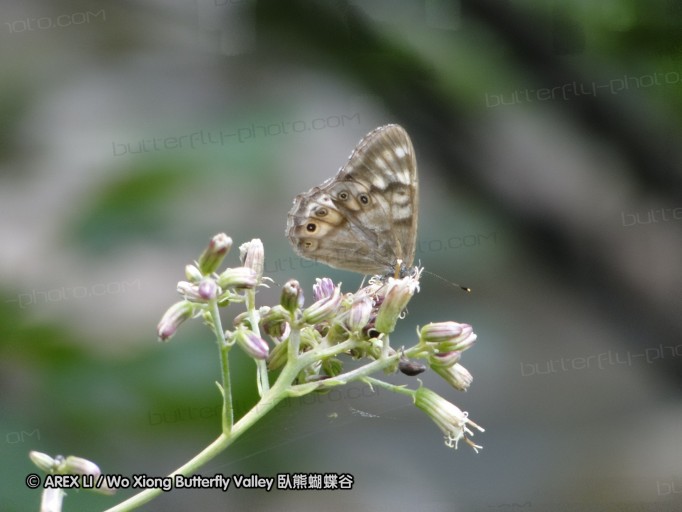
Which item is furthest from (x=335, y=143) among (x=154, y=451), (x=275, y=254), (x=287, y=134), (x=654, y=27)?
(x=154, y=451)

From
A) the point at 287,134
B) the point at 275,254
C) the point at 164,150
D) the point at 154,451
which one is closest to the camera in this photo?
the point at 154,451

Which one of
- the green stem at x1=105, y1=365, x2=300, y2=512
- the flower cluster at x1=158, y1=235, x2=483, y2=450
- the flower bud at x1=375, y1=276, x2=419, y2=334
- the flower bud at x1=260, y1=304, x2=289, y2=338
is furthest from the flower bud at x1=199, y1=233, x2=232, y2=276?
the flower bud at x1=375, y1=276, x2=419, y2=334

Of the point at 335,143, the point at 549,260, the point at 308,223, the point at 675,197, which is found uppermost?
the point at 335,143

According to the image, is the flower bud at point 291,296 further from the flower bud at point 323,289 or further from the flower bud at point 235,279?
the flower bud at point 323,289

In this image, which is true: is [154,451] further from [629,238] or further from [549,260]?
[629,238]

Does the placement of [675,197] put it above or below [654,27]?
below

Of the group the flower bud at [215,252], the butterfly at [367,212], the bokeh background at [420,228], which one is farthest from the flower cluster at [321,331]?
the bokeh background at [420,228]
